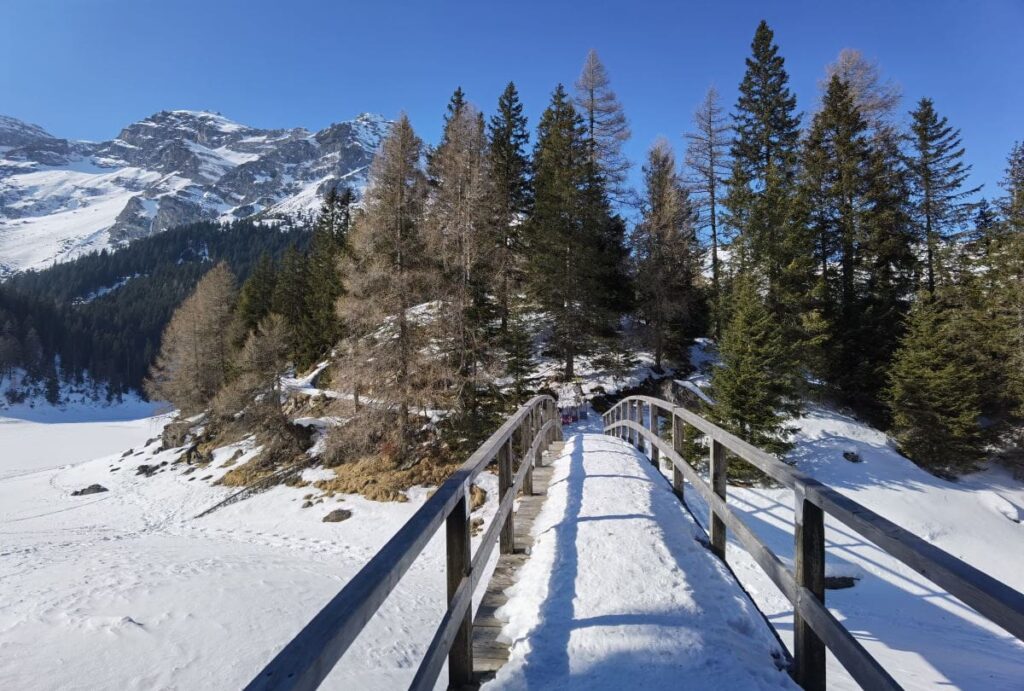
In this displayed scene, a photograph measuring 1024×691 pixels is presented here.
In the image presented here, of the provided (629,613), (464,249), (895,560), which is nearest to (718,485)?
(629,613)

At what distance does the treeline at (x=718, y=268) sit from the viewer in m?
16.8

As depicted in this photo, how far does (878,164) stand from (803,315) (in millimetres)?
10074

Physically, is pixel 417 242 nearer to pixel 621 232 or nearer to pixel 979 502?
pixel 621 232

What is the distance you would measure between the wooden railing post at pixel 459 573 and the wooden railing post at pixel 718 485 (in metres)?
2.31

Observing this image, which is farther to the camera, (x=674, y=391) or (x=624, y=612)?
(x=674, y=391)

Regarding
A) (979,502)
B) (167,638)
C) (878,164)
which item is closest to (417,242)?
(167,638)

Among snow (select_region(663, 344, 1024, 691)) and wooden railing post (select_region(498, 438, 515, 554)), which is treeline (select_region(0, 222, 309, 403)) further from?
wooden railing post (select_region(498, 438, 515, 554))

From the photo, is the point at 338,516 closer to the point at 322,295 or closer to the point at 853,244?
the point at 322,295

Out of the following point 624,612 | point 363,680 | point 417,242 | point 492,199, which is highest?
point 492,199

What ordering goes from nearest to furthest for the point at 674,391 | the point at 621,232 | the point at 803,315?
the point at 803,315, the point at 674,391, the point at 621,232

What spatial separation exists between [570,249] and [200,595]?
1865 centimetres

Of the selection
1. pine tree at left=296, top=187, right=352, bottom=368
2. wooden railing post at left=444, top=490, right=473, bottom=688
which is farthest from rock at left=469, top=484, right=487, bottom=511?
pine tree at left=296, top=187, right=352, bottom=368

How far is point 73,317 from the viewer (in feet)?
362

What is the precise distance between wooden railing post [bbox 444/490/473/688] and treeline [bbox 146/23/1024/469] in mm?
14079
